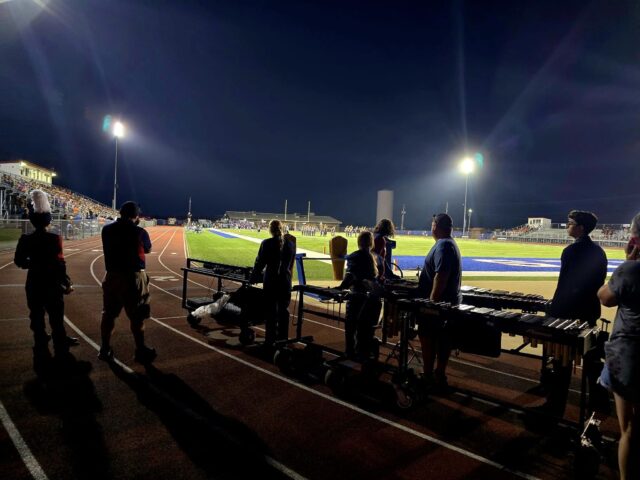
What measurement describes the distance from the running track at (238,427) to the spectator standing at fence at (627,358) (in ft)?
3.09

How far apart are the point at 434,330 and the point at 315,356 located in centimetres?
200

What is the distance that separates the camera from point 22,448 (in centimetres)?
344

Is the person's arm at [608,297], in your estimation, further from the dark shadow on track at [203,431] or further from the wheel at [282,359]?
the wheel at [282,359]

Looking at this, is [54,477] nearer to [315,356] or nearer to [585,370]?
[315,356]

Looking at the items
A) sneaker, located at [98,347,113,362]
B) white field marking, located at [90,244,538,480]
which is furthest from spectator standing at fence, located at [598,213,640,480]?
sneaker, located at [98,347,113,362]

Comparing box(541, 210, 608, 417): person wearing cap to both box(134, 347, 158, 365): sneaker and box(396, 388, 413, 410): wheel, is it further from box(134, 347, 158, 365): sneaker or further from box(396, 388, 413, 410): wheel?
box(134, 347, 158, 365): sneaker

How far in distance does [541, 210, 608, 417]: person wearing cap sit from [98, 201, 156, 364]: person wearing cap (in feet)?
18.3

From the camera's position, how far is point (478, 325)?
4.45m

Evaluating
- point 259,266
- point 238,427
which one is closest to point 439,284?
point 259,266

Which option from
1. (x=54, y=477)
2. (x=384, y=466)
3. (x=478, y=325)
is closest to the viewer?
(x=54, y=477)

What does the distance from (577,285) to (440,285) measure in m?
1.63

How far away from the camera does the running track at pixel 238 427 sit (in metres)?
3.33

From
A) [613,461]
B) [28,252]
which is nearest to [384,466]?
[613,461]

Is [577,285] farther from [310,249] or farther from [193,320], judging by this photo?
[310,249]
